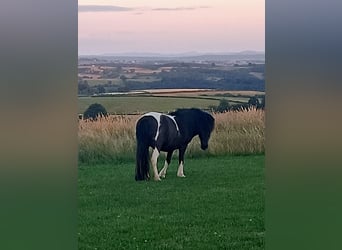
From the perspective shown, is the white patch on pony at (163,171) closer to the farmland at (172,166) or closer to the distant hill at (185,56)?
the farmland at (172,166)

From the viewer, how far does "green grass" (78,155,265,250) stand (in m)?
3.84

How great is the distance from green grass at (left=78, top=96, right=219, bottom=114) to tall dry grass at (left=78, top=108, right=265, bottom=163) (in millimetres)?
48

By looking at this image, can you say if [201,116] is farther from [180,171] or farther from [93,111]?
[93,111]

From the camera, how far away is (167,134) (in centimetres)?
398

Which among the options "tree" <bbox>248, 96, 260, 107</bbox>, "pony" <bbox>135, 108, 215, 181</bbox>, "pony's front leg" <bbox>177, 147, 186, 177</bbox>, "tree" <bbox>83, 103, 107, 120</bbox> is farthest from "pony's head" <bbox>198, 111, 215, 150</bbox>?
"tree" <bbox>83, 103, 107, 120</bbox>

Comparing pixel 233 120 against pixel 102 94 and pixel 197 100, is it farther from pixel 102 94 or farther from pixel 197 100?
pixel 102 94

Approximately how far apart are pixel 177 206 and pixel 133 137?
1.41ft

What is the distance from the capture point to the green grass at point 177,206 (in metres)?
3.84

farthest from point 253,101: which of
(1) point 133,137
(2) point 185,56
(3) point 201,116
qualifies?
(1) point 133,137

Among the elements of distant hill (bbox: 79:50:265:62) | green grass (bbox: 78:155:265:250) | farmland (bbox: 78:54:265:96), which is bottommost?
green grass (bbox: 78:155:265:250)

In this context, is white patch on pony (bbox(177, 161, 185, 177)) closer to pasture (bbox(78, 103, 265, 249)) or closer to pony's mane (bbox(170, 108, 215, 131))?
pasture (bbox(78, 103, 265, 249))

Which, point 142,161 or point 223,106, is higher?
point 223,106
